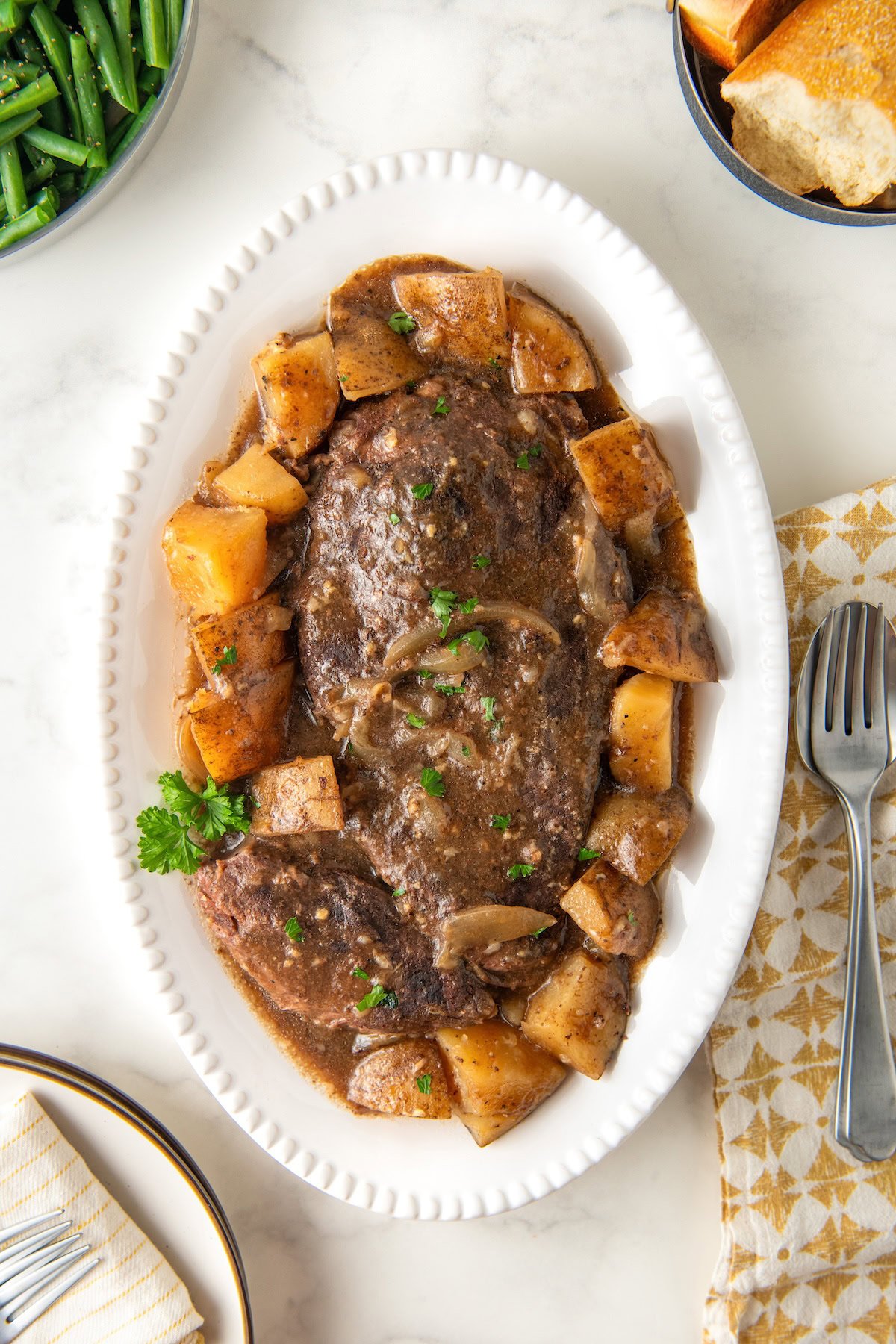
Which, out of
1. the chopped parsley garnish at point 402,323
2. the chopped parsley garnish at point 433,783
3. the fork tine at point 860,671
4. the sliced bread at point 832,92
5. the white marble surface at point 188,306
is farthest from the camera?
the white marble surface at point 188,306

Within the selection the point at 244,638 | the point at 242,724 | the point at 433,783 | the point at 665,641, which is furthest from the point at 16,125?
the point at 665,641

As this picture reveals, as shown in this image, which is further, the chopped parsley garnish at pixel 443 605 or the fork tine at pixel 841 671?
the fork tine at pixel 841 671

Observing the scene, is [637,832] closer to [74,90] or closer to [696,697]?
[696,697]

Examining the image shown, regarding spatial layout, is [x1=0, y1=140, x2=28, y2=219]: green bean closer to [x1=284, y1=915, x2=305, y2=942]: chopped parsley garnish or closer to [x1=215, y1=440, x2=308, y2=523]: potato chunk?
[x1=215, y1=440, x2=308, y2=523]: potato chunk

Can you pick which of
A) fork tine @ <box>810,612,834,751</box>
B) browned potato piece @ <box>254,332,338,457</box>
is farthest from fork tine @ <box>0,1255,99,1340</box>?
fork tine @ <box>810,612,834,751</box>

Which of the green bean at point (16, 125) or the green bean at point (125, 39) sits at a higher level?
the green bean at point (125, 39)

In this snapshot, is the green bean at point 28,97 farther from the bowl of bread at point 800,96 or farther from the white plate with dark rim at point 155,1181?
the white plate with dark rim at point 155,1181

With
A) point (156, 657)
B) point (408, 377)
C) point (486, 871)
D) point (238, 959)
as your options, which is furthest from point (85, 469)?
point (486, 871)

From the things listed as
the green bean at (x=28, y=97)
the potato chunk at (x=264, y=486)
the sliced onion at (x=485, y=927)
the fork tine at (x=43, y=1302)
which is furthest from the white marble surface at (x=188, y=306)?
the sliced onion at (x=485, y=927)
